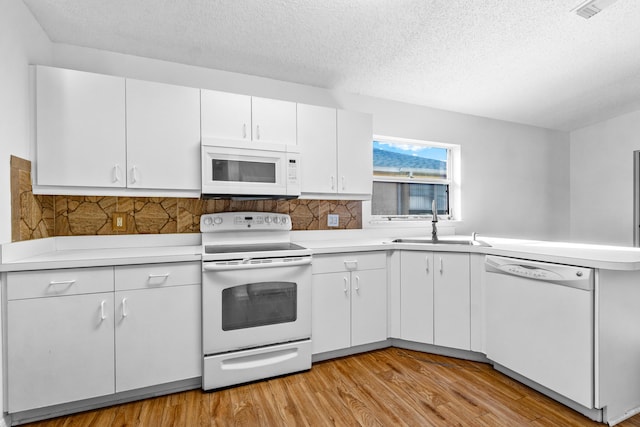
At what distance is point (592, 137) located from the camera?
13.8 ft

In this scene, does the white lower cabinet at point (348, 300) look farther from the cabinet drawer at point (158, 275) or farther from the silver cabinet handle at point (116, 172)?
the silver cabinet handle at point (116, 172)

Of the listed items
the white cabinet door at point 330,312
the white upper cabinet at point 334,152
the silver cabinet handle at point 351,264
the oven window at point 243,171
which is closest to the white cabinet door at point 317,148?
the white upper cabinet at point 334,152

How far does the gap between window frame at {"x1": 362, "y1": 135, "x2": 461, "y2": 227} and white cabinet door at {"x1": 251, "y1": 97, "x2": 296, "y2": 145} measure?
3.64 feet

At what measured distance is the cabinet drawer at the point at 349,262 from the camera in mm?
2318

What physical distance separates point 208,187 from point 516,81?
2.96 metres

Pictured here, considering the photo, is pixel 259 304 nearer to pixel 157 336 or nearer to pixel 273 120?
pixel 157 336

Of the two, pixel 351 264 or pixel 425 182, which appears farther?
pixel 425 182

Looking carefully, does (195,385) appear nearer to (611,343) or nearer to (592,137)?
(611,343)

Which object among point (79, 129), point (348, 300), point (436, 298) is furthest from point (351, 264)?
point (79, 129)

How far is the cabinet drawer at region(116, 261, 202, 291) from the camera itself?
1.80 meters

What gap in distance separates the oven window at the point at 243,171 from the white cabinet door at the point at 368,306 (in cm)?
103

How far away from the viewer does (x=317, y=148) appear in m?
2.60

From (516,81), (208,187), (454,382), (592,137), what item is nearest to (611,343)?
(454,382)

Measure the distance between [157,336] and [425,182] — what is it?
304 cm
